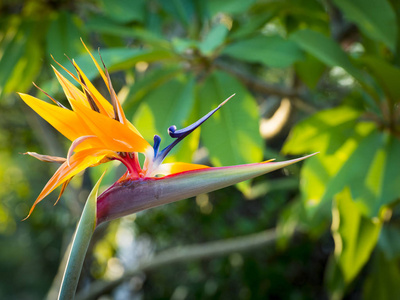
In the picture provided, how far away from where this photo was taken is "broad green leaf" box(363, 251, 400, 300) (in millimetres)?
1382

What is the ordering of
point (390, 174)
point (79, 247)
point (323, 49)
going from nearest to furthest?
1. point (79, 247)
2. point (323, 49)
3. point (390, 174)

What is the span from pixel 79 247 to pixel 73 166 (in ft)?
0.21

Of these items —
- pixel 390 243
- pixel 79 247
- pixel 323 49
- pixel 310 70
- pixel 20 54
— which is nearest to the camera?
pixel 79 247

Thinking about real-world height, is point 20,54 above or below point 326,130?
above

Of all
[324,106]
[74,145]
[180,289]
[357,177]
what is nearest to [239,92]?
[357,177]

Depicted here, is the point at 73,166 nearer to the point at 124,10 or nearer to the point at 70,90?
the point at 70,90

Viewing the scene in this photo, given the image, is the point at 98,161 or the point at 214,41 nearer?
the point at 98,161

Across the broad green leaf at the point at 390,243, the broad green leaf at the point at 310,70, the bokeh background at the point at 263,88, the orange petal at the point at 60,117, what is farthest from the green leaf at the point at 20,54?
the broad green leaf at the point at 390,243

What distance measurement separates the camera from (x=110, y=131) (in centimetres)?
39

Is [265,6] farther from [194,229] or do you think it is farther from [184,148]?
[194,229]

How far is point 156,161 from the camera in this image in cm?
44

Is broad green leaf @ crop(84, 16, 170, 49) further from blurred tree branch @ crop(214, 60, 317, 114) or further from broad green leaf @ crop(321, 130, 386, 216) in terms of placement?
broad green leaf @ crop(321, 130, 386, 216)

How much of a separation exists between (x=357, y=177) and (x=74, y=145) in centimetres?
57

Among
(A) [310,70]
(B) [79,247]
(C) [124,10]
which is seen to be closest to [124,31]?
(C) [124,10]
